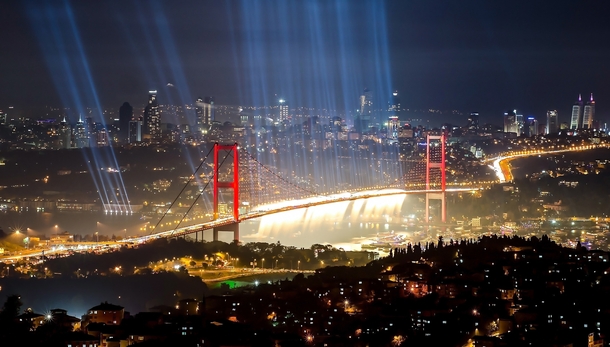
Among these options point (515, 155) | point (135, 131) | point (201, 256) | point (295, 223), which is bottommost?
point (201, 256)

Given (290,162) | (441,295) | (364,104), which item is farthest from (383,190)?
(364,104)

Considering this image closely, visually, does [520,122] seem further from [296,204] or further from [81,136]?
[296,204]

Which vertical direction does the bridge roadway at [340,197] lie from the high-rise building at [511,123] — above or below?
below

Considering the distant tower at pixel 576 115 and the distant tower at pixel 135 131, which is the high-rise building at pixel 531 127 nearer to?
the distant tower at pixel 576 115

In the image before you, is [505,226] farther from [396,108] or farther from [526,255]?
[396,108]

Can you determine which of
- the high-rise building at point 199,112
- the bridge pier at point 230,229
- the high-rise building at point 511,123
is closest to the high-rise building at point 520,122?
the high-rise building at point 511,123

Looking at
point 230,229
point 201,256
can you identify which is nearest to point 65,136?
point 230,229
